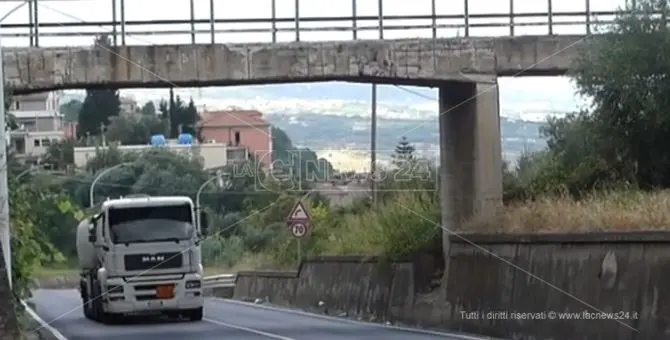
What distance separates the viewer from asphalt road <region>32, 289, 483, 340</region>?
26.9 meters

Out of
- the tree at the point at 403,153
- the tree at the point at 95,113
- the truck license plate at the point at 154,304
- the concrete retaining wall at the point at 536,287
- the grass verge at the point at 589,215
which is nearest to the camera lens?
the concrete retaining wall at the point at 536,287

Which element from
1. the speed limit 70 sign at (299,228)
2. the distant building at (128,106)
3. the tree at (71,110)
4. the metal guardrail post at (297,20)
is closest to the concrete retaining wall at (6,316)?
the metal guardrail post at (297,20)

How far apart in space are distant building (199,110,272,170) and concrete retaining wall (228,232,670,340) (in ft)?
26.3

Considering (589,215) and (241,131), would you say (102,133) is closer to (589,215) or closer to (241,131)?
(241,131)

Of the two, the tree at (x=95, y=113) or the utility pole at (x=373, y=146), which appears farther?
the tree at (x=95, y=113)

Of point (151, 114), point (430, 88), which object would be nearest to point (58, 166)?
point (151, 114)

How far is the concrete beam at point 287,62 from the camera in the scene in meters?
29.6

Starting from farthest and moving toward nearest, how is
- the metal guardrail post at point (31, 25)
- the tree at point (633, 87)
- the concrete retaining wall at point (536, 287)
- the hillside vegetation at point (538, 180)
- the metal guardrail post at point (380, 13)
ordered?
the metal guardrail post at point (380, 13) → the metal guardrail post at point (31, 25) → the tree at point (633, 87) → the hillside vegetation at point (538, 180) → the concrete retaining wall at point (536, 287)

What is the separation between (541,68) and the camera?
3117 centimetres

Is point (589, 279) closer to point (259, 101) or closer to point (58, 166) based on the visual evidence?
point (259, 101)

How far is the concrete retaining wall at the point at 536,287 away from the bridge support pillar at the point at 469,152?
1.83 metres

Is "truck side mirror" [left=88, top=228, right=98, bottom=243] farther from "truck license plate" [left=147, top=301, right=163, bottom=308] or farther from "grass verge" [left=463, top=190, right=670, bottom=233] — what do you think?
"grass verge" [left=463, top=190, right=670, bottom=233]

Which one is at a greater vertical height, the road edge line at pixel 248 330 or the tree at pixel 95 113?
the tree at pixel 95 113

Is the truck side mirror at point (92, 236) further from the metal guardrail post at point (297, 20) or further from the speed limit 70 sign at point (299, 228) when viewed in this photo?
the speed limit 70 sign at point (299, 228)
